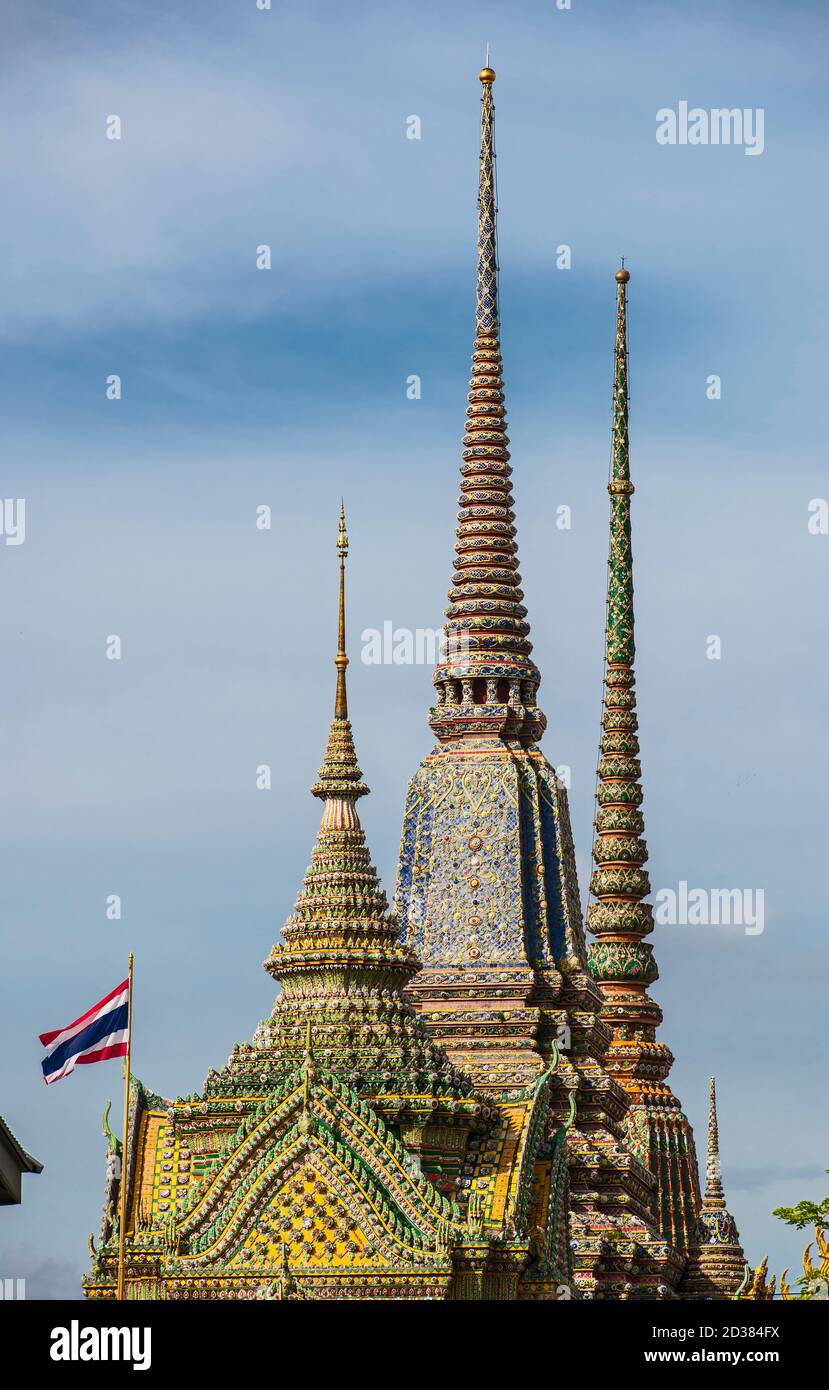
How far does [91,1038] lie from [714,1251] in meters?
53.3

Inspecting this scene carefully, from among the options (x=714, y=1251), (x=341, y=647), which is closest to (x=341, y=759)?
(x=341, y=647)

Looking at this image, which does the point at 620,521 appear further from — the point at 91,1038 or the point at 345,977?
the point at 91,1038

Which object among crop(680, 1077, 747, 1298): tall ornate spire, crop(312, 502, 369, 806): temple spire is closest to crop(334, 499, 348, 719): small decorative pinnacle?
crop(312, 502, 369, 806): temple spire

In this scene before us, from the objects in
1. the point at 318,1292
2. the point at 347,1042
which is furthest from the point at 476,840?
the point at 318,1292

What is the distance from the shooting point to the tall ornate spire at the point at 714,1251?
387 feet

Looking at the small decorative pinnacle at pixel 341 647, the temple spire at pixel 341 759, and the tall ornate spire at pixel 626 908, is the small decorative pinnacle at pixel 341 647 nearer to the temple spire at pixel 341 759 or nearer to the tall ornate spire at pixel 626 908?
the temple spire at pixel 341 759

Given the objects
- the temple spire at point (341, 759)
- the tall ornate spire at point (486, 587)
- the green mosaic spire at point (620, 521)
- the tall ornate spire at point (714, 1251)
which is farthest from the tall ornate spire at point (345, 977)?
A: the green mosaic spire at point (620, 521)

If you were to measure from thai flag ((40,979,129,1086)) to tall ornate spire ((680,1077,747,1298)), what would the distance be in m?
46.0

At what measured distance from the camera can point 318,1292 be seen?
77.1m

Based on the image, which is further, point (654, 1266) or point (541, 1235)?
point (654, 1266)

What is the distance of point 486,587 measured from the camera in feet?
352

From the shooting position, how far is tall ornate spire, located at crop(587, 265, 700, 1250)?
123000mm
